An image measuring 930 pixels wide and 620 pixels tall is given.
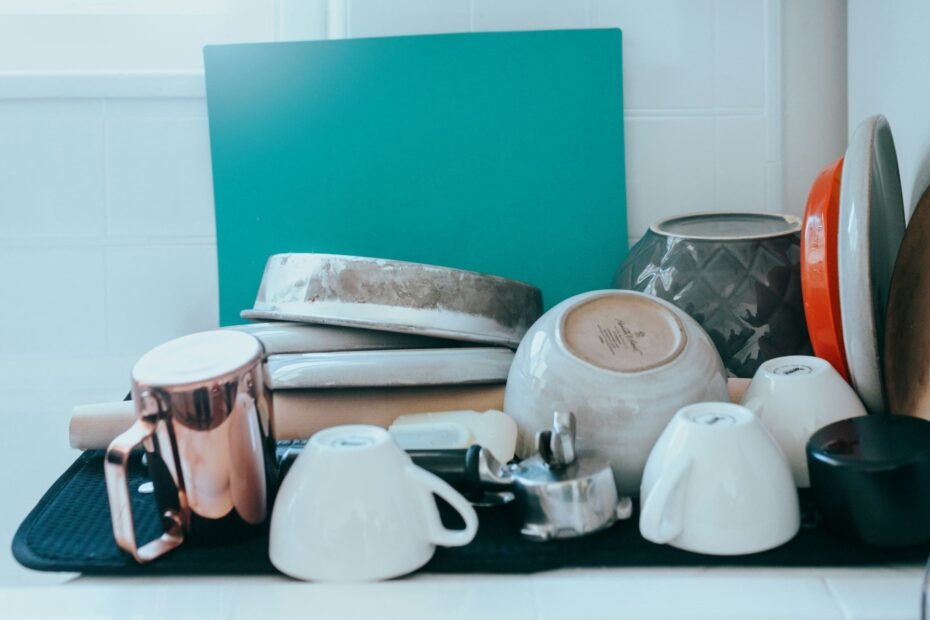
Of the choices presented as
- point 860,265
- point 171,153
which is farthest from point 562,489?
point 171,153

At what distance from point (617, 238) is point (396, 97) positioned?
30cm

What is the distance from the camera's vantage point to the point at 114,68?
1.22m

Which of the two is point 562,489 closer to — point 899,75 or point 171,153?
point 899,75

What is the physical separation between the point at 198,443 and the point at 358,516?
12 cm

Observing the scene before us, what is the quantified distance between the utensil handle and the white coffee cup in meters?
0.21

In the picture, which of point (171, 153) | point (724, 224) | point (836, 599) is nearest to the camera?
point (836, 599)

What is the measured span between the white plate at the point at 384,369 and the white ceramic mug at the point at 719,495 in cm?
25

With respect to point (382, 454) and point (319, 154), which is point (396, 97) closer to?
point (319, 154)

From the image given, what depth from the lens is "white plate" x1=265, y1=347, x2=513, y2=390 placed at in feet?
2.79

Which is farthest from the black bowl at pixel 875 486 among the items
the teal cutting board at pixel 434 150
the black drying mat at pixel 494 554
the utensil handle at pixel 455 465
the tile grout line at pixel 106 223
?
the tile grout line at pixel 106 223

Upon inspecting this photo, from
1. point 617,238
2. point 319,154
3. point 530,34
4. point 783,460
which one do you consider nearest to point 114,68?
point 319,154

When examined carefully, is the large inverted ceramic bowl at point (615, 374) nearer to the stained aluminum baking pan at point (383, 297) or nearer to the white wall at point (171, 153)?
the stained aluminum baking pan at point (383, 297)

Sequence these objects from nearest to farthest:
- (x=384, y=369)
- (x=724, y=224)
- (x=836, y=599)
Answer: (x=836, y=599)
(x=384, y=369)
(x=724, y=224)

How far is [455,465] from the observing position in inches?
28.4
